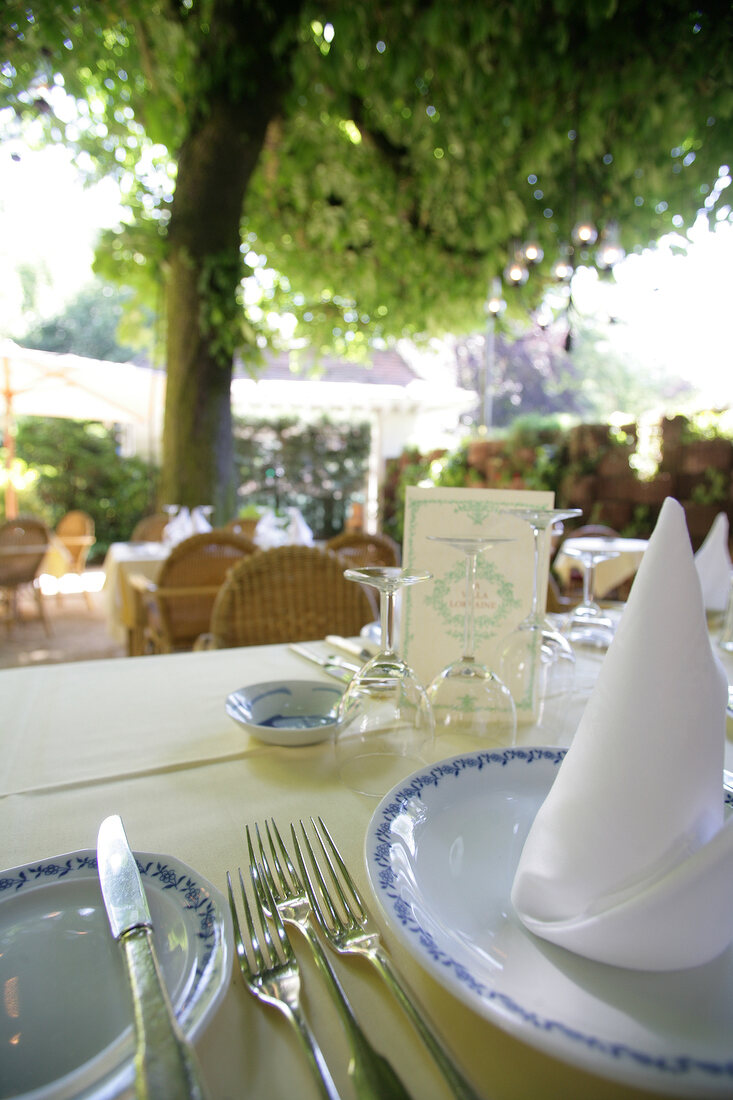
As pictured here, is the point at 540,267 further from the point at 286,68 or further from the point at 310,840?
the point at 310,840

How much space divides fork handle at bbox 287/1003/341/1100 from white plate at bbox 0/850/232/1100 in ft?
0.15

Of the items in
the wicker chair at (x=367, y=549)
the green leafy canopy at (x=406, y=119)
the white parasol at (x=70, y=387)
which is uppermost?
the green leafy canopy at (x=406, y=119)

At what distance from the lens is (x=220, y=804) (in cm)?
64

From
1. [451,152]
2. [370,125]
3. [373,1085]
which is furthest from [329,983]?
[370,125]

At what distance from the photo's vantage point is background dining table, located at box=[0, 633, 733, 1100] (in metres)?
0.34

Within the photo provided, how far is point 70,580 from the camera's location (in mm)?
8125

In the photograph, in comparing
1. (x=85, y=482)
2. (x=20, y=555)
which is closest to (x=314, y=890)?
(x=20, y=555)

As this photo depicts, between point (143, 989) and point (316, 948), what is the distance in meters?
0.12

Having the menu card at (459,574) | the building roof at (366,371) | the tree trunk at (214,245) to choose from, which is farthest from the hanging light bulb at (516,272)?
the building roof at (366,371)

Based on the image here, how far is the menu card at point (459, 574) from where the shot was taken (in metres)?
0.87

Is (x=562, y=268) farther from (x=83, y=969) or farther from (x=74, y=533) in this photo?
(x=74, y=533)

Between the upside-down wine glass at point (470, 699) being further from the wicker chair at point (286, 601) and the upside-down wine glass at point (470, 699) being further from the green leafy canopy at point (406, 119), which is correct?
the green leafy canopy at point (406, 119)

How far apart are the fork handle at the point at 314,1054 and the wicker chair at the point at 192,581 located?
2189 mm

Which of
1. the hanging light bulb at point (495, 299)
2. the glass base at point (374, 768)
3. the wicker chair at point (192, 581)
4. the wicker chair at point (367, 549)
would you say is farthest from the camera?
the hanging light bulb at point (495, 299)
